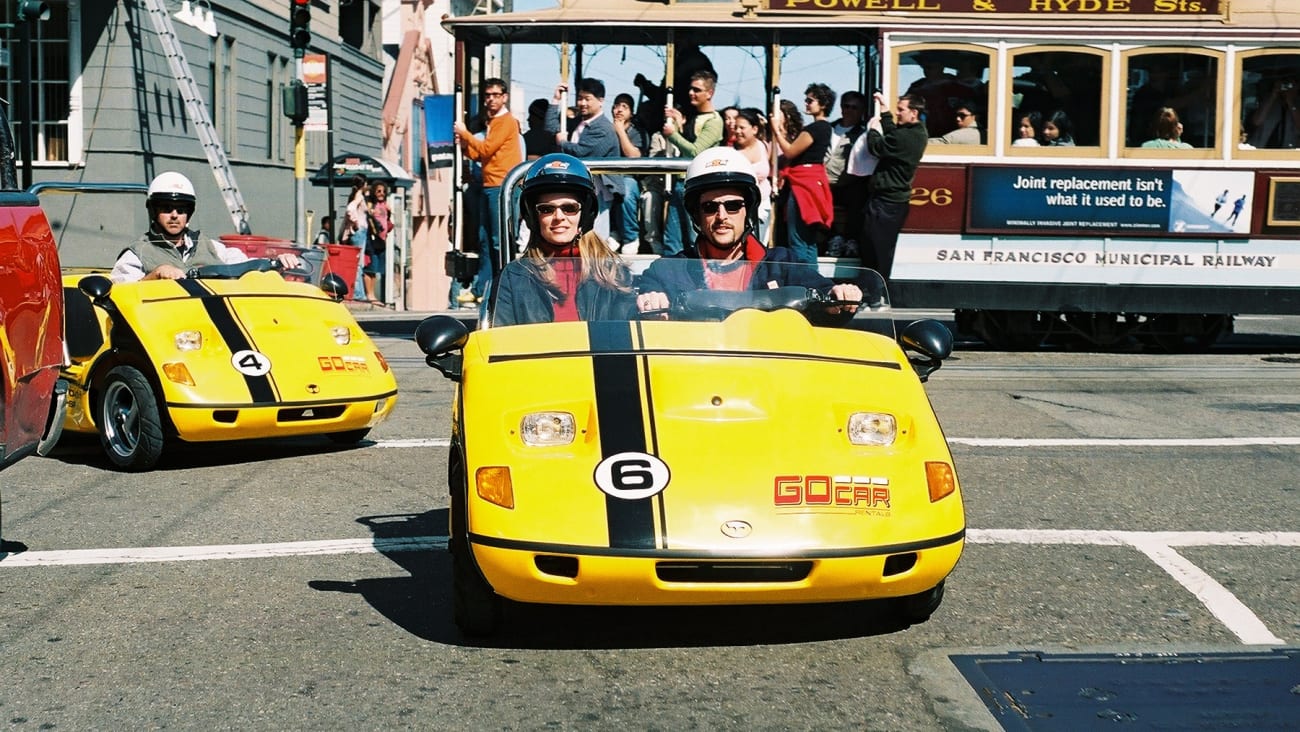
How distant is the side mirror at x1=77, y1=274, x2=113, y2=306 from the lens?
9.44m

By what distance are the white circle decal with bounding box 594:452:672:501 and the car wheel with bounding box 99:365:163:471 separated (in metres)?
4.59

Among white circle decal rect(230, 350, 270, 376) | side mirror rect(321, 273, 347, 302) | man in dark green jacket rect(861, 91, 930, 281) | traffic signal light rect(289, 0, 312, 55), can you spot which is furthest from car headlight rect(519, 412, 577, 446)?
traffic signal light rect(289, 0, 312, 55)

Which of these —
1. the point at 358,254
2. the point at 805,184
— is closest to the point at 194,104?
the point at 358,254

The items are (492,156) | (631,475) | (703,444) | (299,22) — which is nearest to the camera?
(631,475)

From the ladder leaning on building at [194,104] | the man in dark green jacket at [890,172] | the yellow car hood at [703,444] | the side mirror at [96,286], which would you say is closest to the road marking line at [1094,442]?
the side mirror at [96,286]

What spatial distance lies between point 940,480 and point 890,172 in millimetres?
10320

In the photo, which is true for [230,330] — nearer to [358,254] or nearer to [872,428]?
[872,428]

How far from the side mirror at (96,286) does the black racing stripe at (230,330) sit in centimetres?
46

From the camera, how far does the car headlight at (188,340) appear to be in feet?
30.7

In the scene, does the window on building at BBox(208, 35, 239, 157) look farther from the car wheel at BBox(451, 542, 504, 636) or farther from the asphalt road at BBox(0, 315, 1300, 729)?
the car wheel at BBox(451, 542, 504, 636)

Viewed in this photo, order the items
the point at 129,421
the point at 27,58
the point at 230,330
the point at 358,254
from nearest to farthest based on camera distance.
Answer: the point at 129,421 < the point at 230,330 < the point at 27,58 < the point at 358,254

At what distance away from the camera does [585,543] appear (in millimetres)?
5020

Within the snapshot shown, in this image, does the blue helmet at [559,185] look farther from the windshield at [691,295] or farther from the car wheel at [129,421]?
the car wheel at [129,421]

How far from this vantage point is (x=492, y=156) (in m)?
16.0
